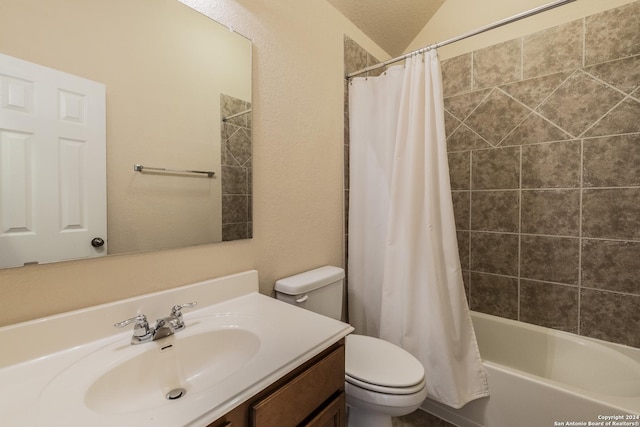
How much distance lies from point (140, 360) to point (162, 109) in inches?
32.0

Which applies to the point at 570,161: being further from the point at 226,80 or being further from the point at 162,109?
the point at 162,109

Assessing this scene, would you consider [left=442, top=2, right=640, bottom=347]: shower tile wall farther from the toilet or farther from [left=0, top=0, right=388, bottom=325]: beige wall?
the toilet

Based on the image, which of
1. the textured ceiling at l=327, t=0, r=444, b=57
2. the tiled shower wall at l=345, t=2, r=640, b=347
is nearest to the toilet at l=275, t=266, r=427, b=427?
the tiled shower wall at l=345, t=2, r=640, b=347

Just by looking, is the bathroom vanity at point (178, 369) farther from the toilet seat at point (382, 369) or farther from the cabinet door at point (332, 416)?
the toilet seat at point (382, 369)

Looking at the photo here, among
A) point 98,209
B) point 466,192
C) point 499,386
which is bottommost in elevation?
point 499,386

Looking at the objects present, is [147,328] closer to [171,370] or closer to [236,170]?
[171,370]

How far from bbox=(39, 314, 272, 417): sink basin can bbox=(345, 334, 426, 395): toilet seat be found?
0.49 meters

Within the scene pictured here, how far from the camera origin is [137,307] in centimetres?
89

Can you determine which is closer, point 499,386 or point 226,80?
point 226,80

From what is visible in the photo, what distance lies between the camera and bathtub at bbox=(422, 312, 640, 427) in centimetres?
117

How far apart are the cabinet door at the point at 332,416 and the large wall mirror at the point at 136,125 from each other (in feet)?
2.35

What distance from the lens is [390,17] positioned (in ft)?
6.21

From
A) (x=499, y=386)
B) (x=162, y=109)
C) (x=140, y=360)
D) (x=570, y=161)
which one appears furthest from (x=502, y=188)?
(x=140, y=360)

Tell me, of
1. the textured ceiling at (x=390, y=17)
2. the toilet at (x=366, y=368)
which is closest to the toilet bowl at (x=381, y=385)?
the toilet at (x=366, y=368)
